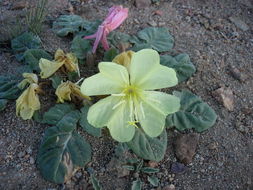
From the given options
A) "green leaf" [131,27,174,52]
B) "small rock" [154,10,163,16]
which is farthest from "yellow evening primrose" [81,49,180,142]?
"small rock" [154,10,163,16]

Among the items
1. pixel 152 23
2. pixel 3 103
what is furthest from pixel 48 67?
pixel 152 23

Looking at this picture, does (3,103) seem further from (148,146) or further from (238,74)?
(238,74)

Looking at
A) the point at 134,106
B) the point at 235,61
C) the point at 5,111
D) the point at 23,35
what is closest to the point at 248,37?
the point at 235,61

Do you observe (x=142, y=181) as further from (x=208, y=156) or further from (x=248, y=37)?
(x=248, y=37)

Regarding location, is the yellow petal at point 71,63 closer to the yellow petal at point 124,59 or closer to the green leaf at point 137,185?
the yellow petal at point 124,59

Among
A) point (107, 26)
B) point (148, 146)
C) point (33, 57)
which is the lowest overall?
point (148, 146)

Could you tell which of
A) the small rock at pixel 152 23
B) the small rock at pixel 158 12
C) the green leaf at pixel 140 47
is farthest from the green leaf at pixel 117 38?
the small rock at pixel 158 12

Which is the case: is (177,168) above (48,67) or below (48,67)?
below

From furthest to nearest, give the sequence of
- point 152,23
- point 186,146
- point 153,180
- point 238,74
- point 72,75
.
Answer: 1. point 152,23
2. point 238,74
3. point 72,75
4. point 186,146
5. point 153,180
